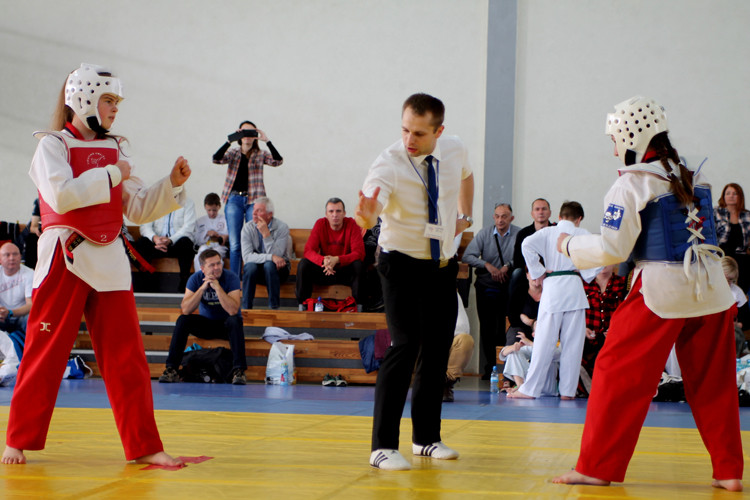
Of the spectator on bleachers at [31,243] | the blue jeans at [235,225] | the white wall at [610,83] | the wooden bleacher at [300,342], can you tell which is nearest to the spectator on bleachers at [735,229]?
the white wall at [610,83]

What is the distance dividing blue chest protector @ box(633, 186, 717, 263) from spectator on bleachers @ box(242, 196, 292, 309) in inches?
299

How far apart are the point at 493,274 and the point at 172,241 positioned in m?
4.58

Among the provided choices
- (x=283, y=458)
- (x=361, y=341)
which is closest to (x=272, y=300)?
(x=361, y=341)

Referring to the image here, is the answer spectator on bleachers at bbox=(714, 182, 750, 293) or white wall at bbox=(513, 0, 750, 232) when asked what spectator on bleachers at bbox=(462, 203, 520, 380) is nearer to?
white wall at bbox=(513, 0, 750, 232)

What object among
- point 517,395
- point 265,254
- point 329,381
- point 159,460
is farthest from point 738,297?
point 159,460

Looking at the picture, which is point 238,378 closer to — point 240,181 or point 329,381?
point 329,381

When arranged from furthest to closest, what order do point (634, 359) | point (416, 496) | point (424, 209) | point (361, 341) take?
1. point (361, 341)
2. point (424, 209)
3. point (634, 359)
4. point (416, 496)

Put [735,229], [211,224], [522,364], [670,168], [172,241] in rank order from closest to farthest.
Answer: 1. [670,168]
2. [522,364]
3. [735,229]
4. [172,241]
5. [211,224]

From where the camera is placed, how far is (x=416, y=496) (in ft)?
9.59

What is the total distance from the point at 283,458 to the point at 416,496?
1047 mm

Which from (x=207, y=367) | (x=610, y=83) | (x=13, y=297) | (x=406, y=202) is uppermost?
(x=610, y=83)

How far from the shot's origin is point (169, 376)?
349 inches

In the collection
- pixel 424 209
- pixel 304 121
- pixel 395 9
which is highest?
pixel 395 9

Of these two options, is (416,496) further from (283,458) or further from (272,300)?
(272,300)
